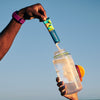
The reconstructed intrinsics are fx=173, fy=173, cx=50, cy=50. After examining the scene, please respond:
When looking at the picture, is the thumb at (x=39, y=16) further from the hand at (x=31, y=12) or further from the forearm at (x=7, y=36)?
the forearm at (x=7, y=36)

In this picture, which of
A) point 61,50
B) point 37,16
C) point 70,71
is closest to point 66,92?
point 70,71

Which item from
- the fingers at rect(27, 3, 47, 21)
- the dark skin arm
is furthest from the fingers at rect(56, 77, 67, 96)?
the dark skin arm

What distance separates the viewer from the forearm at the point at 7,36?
1698 mm

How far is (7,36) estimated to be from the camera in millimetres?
1718

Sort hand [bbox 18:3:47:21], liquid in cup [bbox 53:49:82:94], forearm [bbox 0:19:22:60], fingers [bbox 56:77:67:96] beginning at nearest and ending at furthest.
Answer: forearm [bbox 0:19:22:60] → hand [bbox 18:3:47:21] → liquid in cup [bbox 53:49:82:94] → fingers [bbox 56:77:67:96]

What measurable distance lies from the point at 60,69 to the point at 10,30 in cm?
199

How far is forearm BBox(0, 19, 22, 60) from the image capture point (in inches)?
66.9

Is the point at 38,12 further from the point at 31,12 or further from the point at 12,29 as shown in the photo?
the point at 12,29

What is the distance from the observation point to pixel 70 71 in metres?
3.13

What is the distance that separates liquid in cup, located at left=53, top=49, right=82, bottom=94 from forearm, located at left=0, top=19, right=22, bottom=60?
1.36 metres

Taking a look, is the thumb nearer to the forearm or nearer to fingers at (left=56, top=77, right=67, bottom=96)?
the forearm

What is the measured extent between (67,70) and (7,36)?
1739 millimetres

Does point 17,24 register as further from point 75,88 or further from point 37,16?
point 75,88

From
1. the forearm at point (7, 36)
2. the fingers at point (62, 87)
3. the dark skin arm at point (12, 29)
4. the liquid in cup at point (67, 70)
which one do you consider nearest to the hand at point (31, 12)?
the dark skin arm at point (12, 29)
